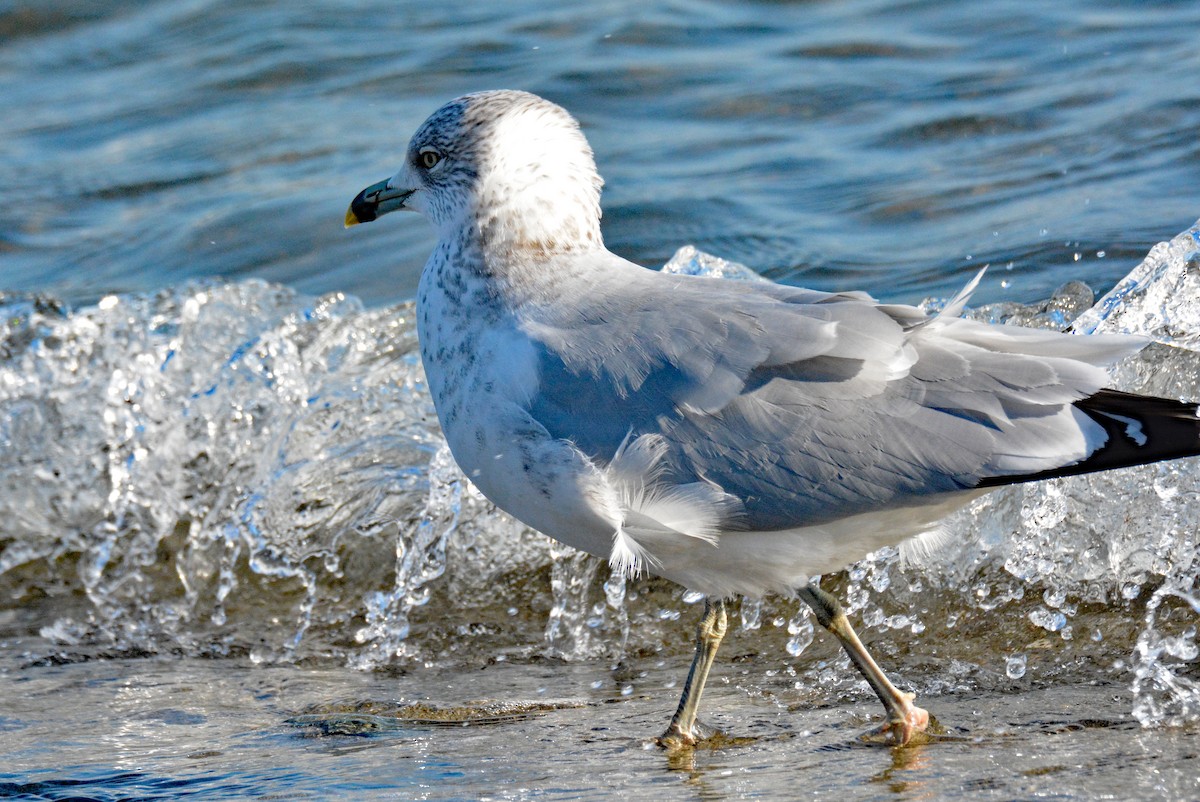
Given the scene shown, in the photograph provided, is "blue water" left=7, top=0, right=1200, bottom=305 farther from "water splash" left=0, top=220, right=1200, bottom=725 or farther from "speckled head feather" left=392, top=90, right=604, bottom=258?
"speckled head feather" left=392, top=90, right=604, bottom=258

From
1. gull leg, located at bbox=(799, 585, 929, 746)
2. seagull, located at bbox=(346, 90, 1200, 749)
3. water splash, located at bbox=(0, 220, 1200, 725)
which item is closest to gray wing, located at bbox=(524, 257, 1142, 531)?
seagull, located at bbox=(346, 90, 1200, 749)

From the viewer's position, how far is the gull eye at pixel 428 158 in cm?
418

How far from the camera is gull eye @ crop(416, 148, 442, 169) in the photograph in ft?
13.7

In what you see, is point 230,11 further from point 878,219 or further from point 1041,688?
point 1041,688

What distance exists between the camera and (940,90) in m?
8.95

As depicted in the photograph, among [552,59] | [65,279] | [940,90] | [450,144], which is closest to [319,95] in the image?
[552,59]

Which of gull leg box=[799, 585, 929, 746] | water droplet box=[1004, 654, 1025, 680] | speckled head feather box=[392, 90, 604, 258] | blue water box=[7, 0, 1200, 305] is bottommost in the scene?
water droplet box=[1004, 654, 1025, 680]

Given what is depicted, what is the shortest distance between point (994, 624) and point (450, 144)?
7.18ft

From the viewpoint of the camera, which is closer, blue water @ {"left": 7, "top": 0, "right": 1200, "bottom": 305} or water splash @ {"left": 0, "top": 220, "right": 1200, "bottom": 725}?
water splash @ {"left": 0, "top": 220, "right": 1200, "bottom": 725}

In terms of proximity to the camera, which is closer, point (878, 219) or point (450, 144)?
point (450, 144)

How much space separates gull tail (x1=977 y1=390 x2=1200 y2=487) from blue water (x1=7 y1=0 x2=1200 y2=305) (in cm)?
306

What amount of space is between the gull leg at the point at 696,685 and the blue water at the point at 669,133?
298 cm

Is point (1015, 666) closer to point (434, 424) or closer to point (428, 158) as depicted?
point (428, 158)

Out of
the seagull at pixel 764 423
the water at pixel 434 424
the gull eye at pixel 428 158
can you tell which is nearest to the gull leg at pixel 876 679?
the seagull at pixel 764 423
